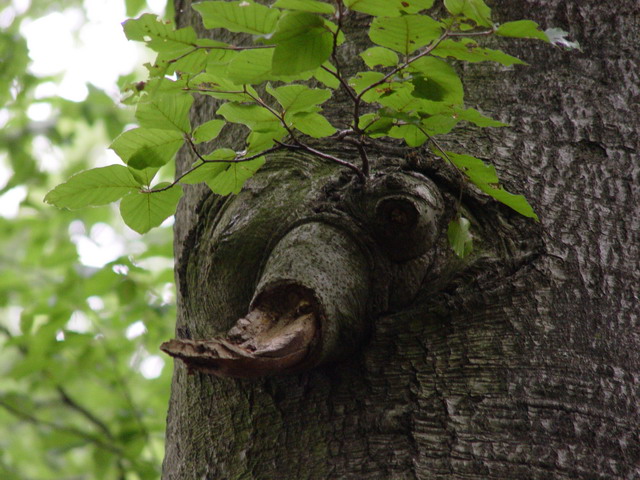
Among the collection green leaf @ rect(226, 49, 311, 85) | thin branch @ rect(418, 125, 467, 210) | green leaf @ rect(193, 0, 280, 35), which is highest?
green leaf @ rect(193, 0, 280, 35)

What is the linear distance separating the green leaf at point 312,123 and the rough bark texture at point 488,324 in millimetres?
137

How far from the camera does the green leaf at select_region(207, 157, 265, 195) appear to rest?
1009 millimetres

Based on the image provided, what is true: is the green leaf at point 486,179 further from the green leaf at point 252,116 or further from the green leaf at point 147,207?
the green leaf at point 147,207

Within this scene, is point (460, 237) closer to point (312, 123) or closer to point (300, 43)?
point (312, 123)

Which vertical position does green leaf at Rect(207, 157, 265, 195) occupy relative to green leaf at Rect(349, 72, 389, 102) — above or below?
below

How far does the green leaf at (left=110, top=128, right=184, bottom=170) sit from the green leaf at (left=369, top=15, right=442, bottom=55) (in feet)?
1.11

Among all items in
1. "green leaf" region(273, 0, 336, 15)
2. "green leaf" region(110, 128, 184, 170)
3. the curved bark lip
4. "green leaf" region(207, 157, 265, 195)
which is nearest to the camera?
"green leaf" region(273, 0, 336, 15)

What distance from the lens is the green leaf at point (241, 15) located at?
738 mm

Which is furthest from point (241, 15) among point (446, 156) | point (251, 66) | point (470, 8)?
point (446, 156)

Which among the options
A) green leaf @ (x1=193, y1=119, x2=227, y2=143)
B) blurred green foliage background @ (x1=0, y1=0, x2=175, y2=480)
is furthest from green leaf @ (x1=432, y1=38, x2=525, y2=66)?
blurred green foliage background @ (x1=0, y1=0, x2=175, y2=480)

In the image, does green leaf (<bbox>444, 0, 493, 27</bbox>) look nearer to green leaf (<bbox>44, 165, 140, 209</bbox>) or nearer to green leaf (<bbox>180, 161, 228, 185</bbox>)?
green leaf (<bbox>180, 161, 228, 185</bbox>)

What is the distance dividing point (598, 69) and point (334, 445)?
0.91 metres

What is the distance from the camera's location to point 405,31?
0.78 meters

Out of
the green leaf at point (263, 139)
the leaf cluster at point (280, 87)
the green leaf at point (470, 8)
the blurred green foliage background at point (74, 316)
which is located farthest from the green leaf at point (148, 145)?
the blurred green foliage background at point (74, 316)
